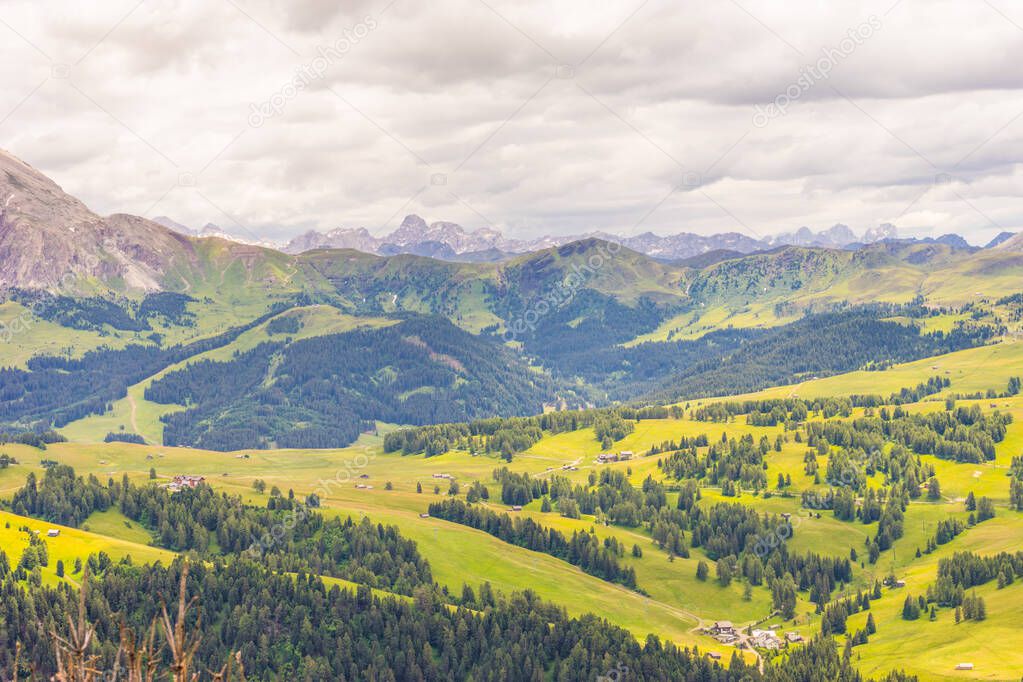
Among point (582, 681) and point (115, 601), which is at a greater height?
point (115, 601)

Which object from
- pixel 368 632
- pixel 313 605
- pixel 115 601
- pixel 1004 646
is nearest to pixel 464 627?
pixel 368 632

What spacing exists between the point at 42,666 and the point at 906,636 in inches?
6694

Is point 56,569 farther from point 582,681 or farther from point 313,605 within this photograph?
point 582,681

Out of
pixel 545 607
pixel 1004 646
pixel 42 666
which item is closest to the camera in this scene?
pixel 42 666

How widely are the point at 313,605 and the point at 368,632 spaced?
498 inches

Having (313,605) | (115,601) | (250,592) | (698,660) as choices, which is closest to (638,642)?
(698,660)

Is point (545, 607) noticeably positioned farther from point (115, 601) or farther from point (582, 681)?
point (115, 601)

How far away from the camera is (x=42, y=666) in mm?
163250

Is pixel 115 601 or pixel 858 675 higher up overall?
pixel 115 601

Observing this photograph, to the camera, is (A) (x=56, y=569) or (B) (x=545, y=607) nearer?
(A) (x=56, y=569)

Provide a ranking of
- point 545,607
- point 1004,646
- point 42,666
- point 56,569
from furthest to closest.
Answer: point 545,607
point 56,569
point 1004,646
point 42,666

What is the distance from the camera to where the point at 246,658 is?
176 metres

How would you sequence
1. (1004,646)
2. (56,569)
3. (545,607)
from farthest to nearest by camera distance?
(545,607), (56,569), (1004,646)

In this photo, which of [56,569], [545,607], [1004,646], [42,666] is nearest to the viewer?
[42,666]
